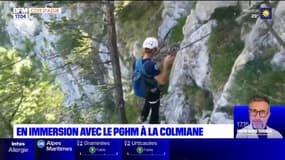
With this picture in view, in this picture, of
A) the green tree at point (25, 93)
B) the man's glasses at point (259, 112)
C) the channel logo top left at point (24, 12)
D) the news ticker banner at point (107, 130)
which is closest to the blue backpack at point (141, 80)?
the news ticker banner at point (107, 130)

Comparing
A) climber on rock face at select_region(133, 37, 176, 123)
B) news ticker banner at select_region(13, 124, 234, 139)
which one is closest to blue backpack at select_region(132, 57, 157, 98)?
climber on rock face at select_region(133, 37, 176, 123)

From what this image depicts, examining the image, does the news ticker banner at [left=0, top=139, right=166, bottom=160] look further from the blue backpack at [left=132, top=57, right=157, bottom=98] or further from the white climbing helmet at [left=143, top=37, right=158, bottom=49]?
the white climbing helmet at [left=143, top=37, right=158, bottom=49]

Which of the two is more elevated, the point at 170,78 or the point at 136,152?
the point at 170,78

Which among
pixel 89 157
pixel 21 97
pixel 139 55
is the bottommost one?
pixel 89 157

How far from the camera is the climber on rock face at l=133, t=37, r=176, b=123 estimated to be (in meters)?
5.07

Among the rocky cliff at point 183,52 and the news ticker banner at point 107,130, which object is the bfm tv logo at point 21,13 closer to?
the rocky cliff at point 183,52

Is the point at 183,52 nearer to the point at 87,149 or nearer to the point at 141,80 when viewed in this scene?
the point at 141,80

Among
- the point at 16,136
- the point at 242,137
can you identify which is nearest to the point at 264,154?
the point at 242,137

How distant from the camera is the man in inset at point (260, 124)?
4957 mm

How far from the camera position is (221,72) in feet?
16.5

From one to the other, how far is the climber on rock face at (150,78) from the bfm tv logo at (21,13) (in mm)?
1017

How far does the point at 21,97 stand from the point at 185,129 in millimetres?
1425

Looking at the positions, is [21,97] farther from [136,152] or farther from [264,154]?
[264,154]

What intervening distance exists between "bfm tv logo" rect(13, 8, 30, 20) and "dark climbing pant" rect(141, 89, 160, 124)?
1.23m
